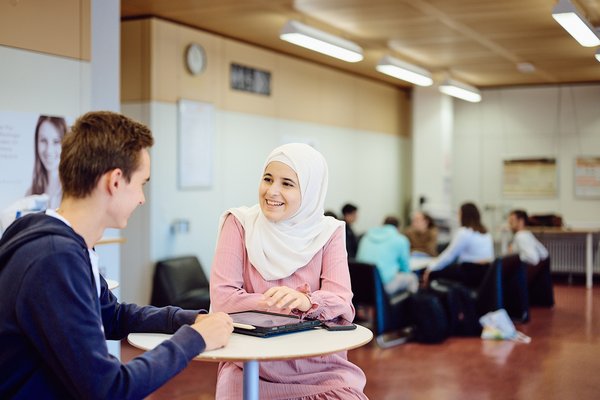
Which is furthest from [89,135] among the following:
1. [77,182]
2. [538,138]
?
[538,138]

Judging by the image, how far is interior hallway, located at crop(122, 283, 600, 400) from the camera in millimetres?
5734

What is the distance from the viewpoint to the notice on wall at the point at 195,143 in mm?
7961

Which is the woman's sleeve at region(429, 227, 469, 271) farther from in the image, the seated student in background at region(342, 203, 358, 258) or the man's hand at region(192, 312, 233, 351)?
the man's hand at region(192, 312, 233, 351)

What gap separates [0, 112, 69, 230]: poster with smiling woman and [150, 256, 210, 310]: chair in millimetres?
2505

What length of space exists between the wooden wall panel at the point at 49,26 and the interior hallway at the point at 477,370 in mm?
2557

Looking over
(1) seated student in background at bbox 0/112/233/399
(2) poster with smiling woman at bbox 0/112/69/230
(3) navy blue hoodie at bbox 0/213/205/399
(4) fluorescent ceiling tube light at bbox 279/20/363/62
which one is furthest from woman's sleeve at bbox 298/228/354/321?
(4) fluorescent ceiling tube light at bbox 279/20/363/62

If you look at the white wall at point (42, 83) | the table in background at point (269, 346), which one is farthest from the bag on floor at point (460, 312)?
the table in background at point (269, 346)

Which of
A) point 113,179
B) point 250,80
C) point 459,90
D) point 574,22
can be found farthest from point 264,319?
point 459,90

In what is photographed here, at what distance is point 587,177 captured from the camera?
1280cm

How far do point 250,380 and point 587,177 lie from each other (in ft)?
37.6

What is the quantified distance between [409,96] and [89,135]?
12357 mm

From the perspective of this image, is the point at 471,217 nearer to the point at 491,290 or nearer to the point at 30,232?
the point at 491,290

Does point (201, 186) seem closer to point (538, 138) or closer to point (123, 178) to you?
point (123, 178)

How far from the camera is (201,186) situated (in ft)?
27.1
